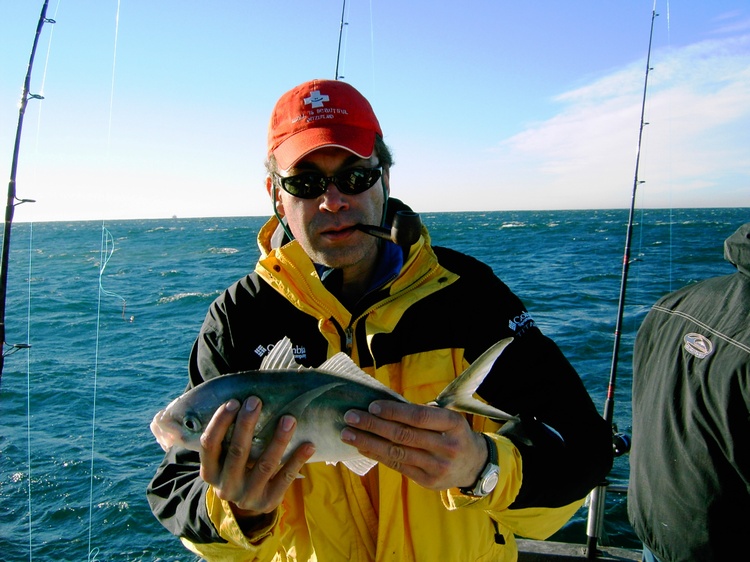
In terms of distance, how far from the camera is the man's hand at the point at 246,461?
2.08 m

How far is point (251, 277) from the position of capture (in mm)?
2879

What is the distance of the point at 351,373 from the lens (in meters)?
2.26

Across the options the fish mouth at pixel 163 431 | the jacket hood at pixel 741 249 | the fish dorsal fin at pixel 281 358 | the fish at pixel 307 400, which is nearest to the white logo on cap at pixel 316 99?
the fish dorsal fin at pixel 281 358

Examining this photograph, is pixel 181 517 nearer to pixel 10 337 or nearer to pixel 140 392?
pixel 140 392

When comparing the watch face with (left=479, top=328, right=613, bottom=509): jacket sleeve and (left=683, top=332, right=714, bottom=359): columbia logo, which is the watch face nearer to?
(left=479, top=328, right=613, bottom=509): jacket sleeve

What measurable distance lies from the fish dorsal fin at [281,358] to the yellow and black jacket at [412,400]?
231mm

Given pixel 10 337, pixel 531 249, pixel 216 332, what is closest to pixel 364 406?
pixel 216 332

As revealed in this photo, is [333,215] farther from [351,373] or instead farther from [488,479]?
[488,479]

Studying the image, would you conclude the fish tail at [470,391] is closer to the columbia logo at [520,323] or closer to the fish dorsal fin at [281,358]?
the columbia logo at [520,323]

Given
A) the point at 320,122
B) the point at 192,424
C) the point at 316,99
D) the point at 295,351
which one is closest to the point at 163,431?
the point at 192,424

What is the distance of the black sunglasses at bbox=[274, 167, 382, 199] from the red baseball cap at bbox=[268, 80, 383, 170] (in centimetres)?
8

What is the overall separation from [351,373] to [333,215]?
2.64 ft

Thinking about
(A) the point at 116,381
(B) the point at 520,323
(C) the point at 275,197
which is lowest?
(A) the point at 116,381

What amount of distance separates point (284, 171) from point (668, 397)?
7.57 ft
